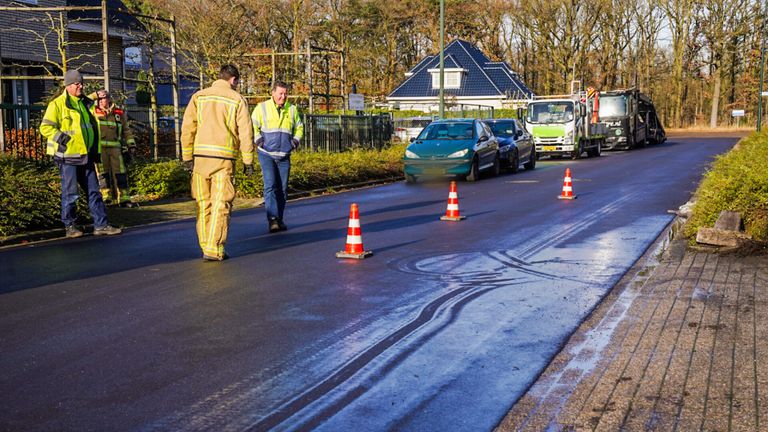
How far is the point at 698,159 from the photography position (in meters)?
31.1

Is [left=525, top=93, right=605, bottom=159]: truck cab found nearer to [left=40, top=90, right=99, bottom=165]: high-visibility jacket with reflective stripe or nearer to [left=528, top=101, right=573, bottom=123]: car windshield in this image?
[left=528, top=101, right=573, bottom=123]: car windshield

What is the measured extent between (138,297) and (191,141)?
2.56 metres

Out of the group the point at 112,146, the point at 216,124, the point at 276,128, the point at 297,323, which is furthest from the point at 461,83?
the point at 297,323

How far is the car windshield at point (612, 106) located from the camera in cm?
4022

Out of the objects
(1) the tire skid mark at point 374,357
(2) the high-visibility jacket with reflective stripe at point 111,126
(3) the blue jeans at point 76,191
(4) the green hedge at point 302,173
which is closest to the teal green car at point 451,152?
(4) the green hedge at point 302,173

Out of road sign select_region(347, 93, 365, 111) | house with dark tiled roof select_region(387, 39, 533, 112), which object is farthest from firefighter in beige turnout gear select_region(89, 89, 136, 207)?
house with dark tiled roof select_region(387, 39, 533, 112)

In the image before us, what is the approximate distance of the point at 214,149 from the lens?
937 centimetres

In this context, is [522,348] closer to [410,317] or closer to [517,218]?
[410,317]

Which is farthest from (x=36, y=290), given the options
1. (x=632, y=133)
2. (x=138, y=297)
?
(x=632, y=133)

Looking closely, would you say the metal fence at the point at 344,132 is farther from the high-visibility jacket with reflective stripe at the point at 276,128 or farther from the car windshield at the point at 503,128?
the high-visibility jacket with reflective stripe at the point at 276,128

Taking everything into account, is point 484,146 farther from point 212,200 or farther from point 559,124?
point 212,200

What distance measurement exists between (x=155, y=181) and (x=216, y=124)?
312 inches

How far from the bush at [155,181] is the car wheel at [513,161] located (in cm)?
1123

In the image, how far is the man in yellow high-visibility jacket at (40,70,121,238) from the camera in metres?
11.1
